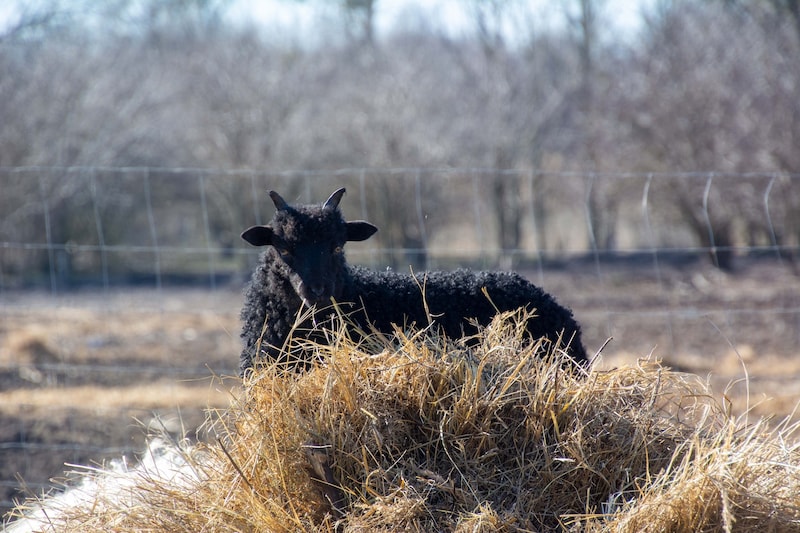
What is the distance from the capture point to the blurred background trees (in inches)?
608

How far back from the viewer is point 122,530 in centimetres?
293

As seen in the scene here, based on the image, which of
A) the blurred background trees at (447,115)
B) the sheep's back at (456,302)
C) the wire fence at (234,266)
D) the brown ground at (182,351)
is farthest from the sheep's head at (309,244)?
the blurred background trees at (447,115)

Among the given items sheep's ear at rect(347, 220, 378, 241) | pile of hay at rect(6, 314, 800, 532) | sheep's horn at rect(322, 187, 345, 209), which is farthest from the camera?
sheep's ear at rect(347, 220, 378, 241)

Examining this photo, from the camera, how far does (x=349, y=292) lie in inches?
177

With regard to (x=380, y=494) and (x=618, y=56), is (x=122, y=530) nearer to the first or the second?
(x=380, y=494)

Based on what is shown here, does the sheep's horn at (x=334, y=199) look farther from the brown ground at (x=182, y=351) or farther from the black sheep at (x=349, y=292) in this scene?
the brown ground at (x=182, y=351)

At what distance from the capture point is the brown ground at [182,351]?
6.16m

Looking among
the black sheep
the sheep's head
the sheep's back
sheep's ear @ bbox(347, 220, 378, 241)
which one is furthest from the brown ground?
sheep's ear @ bbox(347, 220, 378, 241)

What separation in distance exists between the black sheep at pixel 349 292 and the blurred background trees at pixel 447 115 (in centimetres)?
886

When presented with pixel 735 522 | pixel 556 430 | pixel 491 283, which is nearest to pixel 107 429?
pixel 491 283

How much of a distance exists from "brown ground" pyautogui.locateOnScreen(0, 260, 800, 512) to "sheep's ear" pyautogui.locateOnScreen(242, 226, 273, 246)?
57cm

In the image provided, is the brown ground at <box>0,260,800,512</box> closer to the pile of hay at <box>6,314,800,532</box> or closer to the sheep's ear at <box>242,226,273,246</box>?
the pile of hay at <box>6,314,800,532</box>

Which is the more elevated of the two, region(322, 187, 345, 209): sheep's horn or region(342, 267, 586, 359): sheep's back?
region(322, 187, 345, 209): sheep's horn

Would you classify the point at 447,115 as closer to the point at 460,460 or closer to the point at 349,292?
the point at 349,292
